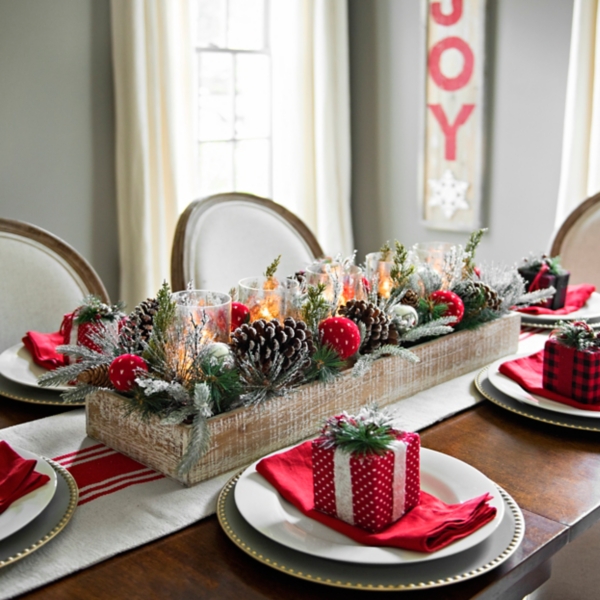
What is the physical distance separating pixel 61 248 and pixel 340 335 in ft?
3.02

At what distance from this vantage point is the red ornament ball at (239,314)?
131cm

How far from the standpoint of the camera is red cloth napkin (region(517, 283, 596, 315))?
177cm

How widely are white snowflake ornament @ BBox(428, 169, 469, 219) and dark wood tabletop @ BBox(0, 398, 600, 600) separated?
2239mm

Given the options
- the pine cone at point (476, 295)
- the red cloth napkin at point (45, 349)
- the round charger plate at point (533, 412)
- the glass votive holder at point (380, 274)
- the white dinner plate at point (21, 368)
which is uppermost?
the glass votive holder at point (380, 274)

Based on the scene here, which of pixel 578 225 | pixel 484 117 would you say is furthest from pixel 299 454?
pixel 484 117

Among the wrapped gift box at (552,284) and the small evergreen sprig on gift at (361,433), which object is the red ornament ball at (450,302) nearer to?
the wrapped gift box at (552,284)

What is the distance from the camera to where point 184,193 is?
3.05 m

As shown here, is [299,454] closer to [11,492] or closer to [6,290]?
[11,492]

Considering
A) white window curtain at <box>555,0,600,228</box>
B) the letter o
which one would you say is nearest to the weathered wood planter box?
white window curtain at <box>555,0,600,228</box>

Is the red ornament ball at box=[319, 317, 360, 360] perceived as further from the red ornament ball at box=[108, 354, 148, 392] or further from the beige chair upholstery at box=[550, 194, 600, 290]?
the beige chair upholstery at box=[550, 194, 600, 290]

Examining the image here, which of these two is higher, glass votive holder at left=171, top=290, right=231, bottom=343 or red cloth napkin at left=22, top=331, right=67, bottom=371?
glass votive holder at left=171, top=290, right=231, bottom=343

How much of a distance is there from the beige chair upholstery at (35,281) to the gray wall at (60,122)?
0.88 meters

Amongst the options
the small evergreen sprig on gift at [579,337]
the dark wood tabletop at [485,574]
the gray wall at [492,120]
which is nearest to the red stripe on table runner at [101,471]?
the dark wood tabletop at [485,574]

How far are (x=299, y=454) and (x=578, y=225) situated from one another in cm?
147
